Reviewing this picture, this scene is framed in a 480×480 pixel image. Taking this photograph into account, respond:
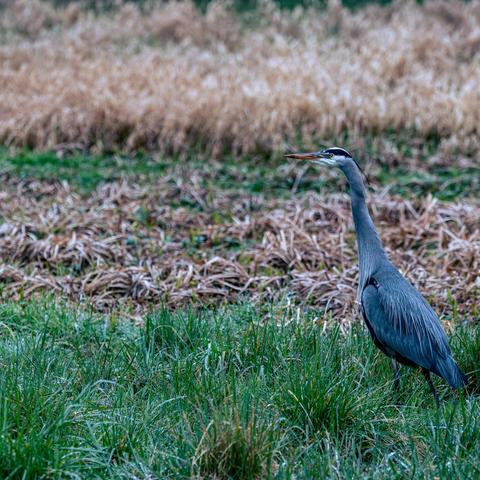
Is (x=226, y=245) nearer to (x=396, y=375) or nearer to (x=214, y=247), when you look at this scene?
(x=214, y=247)

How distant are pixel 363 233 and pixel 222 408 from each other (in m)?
1.57

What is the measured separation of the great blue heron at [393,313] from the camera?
4.41 m

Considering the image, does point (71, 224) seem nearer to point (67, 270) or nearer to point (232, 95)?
point (67, 270)

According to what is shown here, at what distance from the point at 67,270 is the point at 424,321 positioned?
3.61 m

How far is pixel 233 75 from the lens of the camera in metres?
14.4

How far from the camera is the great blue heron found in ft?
14.5

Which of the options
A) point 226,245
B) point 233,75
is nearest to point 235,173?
point 226,245

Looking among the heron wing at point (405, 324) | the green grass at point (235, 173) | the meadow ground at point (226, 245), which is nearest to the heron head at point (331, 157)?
the heron wing at point (405, 324)

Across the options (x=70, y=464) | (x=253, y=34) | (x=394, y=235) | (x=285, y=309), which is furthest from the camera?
(x=253, y=34)

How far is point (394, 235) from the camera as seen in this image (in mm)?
7969

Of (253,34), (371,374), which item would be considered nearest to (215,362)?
(371,374)

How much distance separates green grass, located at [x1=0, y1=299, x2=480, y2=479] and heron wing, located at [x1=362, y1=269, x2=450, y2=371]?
0.76 feet

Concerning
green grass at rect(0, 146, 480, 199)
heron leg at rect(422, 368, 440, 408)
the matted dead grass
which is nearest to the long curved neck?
heron leg at rect(422, 368, 440, 408)

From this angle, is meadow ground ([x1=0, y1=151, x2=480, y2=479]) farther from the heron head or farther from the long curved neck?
the heron head
